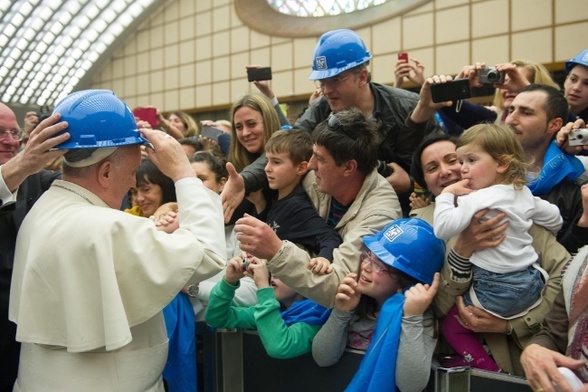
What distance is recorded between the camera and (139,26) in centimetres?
2084

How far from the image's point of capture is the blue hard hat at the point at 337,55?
316cm

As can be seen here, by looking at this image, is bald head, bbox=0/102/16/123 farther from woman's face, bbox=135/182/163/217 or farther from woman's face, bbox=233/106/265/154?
woman's face, bbox=233/106/265/154

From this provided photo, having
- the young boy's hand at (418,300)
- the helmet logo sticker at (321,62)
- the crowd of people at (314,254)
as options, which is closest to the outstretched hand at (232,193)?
the crowd of people at (314,254)

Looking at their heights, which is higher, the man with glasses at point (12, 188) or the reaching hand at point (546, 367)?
the man with glasses at point (12, 188)

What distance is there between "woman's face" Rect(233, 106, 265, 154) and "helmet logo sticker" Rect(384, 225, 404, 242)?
63.2 inches

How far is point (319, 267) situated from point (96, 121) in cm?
97

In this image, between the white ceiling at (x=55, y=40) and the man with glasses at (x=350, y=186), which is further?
the white ceiling at (x=55, y=40)

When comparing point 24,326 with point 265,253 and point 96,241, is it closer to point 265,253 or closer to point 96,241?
point 96,241

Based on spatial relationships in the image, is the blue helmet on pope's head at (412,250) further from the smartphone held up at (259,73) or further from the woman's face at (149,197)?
the smartphone held up at (259,73)

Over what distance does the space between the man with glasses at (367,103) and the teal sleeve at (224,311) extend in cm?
71

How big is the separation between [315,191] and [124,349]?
135 cm

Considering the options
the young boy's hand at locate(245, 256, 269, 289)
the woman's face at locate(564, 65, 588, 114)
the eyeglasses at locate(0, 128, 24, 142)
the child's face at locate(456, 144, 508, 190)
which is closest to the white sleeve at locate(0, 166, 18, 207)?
the eyeglasses at locate(0, 128, 24, 142)

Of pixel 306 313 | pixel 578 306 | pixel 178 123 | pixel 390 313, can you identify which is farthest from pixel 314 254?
pixel 178 123

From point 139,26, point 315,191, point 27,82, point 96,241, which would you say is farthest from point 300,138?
point 27,82
